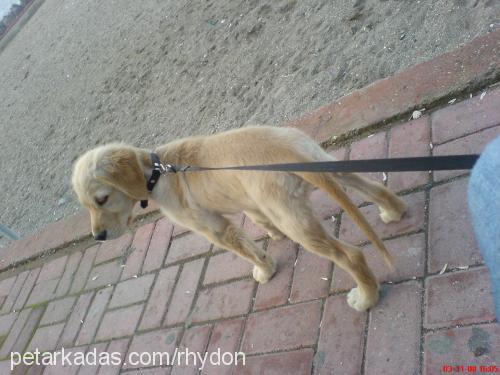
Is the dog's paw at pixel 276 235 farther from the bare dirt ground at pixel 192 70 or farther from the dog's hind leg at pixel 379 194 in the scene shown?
the bare dirt ground at pixel 192 70

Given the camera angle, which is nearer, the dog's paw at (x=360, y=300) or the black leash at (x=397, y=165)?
the black leash at (x=397, y=165)

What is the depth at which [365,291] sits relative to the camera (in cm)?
240

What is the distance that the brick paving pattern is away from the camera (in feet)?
7.29

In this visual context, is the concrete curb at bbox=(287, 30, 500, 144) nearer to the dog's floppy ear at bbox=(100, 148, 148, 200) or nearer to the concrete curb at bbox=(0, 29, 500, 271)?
the concrete curb at bbox=(0, 29, 500, 271)

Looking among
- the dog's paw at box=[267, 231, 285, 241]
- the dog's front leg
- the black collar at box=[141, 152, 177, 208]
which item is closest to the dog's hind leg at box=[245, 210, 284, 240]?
the dog's paw at box=[267, 231, 285, 241]

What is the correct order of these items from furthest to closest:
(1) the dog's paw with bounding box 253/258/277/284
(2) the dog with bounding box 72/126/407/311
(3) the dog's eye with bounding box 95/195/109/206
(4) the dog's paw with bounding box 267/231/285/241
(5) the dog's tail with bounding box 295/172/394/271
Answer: (4) the dog's paw with bounding box 267/231/285/241 < (1) the dog's paw with bounding box 253/258/277/284 < (3) the dog's eye with bounding box 95/195/109/206 < (2) the dog with bounding box 72/126/407/311 < (5) the dog's tail with bounding box 295/172/394/271

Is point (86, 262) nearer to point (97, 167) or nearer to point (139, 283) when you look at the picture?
point (139, 283)

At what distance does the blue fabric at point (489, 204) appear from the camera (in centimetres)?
102

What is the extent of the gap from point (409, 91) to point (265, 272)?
1.66 metres

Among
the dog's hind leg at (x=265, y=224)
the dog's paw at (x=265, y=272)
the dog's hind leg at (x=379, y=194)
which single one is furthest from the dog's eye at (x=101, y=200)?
the dog's hind leg at (x=379, y=194)

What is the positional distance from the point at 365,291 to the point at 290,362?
59 centimetres

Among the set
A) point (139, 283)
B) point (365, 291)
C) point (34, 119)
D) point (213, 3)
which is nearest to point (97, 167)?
point (139, 283)

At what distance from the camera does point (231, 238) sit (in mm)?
3043

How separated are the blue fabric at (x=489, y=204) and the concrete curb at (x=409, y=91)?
2260mm
